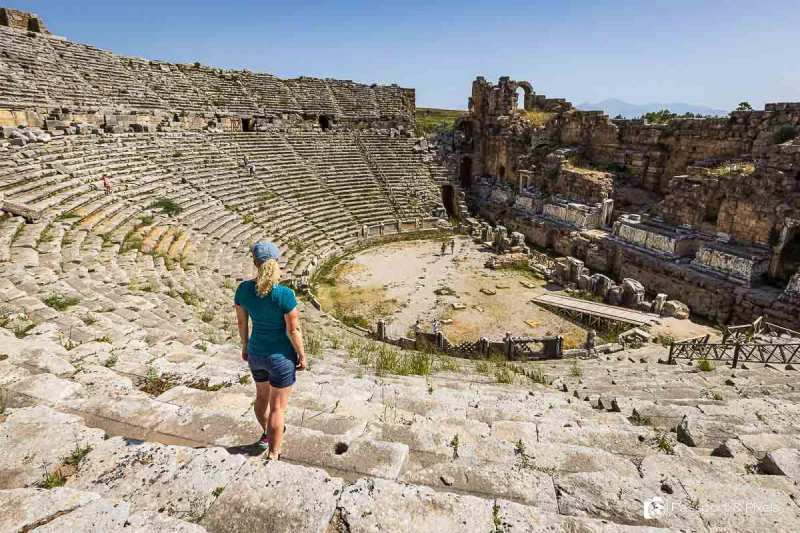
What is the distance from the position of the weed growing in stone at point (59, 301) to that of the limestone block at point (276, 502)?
5252 millimetres

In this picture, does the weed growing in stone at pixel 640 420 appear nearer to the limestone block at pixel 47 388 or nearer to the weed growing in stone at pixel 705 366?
the weed growing in stone at pixel 705 366

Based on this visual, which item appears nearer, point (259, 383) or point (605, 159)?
point (259, 383)

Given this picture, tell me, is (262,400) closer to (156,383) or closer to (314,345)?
(156,383)

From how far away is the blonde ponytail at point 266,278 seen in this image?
2.98 meters

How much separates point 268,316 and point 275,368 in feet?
1.25

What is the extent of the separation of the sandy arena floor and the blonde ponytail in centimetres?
868

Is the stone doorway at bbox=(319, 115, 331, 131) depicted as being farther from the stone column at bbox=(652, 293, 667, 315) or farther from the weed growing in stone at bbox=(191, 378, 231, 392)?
the weed growing in stone at bbox=(191, 378, 231, 392)

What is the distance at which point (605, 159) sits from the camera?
21.5 m

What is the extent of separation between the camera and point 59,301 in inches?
240

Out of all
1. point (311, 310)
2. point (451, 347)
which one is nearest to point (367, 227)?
point (311, 310)

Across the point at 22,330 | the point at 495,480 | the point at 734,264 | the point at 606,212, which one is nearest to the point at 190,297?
the point at 22,330

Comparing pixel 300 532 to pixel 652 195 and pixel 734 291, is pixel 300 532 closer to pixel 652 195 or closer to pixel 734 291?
pixel 734 291

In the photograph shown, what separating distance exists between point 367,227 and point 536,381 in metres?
13.2

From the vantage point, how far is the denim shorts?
3059 millimetres
